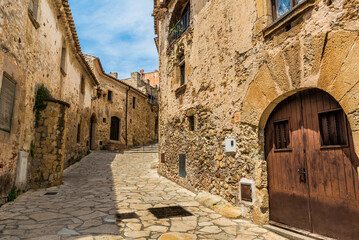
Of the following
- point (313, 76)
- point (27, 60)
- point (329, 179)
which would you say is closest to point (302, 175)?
point (329, 179)

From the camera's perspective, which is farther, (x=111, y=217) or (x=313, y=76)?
(x=111, y=217)

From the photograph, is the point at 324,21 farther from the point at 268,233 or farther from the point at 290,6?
the point at 268,233

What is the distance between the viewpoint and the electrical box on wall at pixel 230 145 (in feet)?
14.4

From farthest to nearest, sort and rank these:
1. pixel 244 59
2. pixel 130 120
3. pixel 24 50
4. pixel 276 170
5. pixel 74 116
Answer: pixel 130 120
pixel 74 116
pixel 24 50
pixel 244 59
pixel 276 170

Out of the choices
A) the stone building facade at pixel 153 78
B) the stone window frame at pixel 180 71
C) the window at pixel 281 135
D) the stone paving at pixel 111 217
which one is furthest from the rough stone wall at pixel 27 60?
the stone building facade at pixel 153 78

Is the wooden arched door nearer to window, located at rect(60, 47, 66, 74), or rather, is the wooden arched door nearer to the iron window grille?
the iron window grille

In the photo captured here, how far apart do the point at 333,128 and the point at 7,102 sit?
220 inches

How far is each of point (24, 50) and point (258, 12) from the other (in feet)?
16.2

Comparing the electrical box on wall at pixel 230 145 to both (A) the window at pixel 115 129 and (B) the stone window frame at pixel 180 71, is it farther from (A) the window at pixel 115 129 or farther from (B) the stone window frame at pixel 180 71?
(A) the window at pixel 115 129

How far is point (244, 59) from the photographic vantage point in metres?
4.21

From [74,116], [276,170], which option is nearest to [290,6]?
[276,170]

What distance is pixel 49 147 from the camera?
21.5 ft

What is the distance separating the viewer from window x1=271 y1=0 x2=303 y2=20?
3.49 m

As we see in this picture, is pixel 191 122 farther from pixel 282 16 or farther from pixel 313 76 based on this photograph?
pixel 313 76
